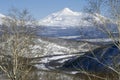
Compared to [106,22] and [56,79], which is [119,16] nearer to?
[106,22]

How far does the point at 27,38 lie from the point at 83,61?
254 feet

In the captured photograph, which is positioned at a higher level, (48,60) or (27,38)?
(27,38)

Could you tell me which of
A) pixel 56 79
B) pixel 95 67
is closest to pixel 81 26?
pixel 56 79

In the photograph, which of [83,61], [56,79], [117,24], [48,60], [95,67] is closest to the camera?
[117,24]

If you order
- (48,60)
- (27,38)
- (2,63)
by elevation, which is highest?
(27,38)

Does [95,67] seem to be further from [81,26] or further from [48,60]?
[81,26]

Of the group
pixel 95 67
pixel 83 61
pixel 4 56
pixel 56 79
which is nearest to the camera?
pixel 4 56

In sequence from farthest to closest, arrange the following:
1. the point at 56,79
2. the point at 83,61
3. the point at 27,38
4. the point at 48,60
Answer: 1. the point at 48,60
2. the point at 83,61
3. the point at 56,79
4. the point at 27,38

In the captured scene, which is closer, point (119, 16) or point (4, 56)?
point (119, 16)

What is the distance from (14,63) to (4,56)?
249 cm

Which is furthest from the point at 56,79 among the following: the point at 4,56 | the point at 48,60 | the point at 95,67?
the point at 48,60

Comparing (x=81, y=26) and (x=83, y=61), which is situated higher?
(x=81, y=26)

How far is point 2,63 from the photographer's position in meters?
41.3

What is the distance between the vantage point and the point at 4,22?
125 feet
